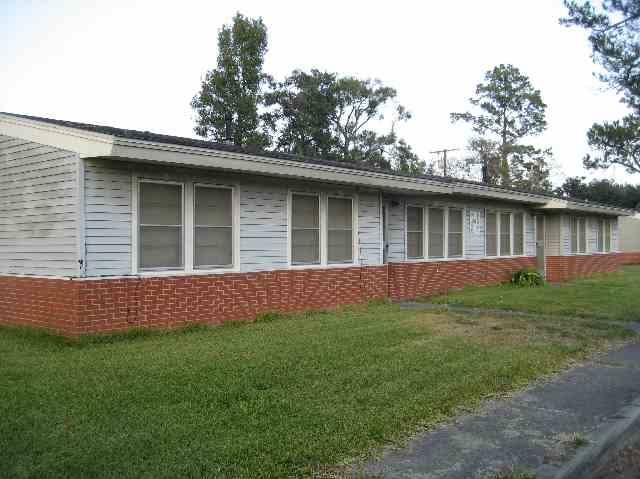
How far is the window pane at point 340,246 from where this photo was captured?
13164 mm

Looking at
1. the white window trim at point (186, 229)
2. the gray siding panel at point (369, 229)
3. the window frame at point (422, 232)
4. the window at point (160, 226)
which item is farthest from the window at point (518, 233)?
the window at point (160, 226)

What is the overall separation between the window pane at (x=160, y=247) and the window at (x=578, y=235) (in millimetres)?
18577

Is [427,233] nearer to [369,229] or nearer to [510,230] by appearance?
[369,229]

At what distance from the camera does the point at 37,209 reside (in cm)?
988

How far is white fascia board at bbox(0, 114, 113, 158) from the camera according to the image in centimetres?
868

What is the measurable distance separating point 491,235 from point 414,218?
14.5 feet

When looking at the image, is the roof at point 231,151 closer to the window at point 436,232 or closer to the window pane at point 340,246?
the window at point 436,232

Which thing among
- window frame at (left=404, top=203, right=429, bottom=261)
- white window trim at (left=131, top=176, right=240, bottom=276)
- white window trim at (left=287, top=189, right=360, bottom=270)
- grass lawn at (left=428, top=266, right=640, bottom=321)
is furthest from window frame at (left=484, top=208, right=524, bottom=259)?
white window trim at (left=131, top=176, right=240, bottom=276)

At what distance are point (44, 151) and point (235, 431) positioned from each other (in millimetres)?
6718

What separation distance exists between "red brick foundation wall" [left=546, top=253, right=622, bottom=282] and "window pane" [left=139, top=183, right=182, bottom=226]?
1646 cm

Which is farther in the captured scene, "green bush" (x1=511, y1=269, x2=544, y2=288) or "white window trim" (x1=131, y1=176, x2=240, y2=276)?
"green bush" (x1=511, y1=269, x2=544, y2=288)

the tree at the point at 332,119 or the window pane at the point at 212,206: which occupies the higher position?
the tree at the point at 332,119

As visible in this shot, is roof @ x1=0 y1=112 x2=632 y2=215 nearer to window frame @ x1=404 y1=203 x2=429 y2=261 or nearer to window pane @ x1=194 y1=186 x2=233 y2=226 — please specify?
window pane @ x1=194 y1=186 x2=233 y2=226

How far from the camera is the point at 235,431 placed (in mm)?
4949
